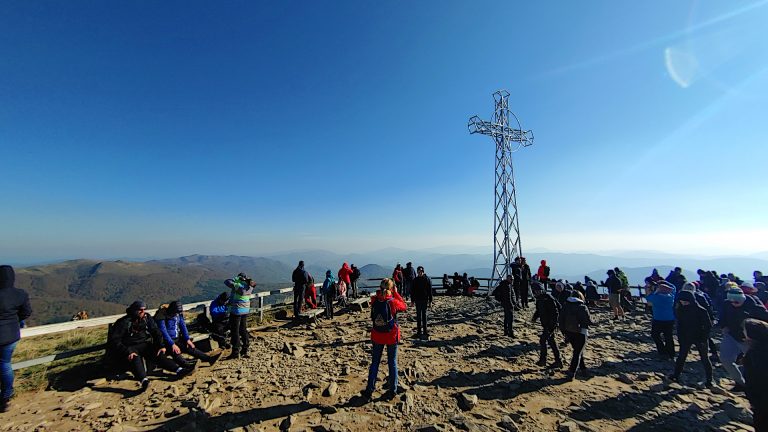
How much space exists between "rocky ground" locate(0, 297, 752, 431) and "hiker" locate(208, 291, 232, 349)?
0.93m

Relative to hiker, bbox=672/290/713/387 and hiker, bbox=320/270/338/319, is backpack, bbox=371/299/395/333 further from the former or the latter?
hiker, bbox=320/270/338/319

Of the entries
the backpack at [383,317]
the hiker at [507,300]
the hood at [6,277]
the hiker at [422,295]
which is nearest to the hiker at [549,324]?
the hiker at [507,300]

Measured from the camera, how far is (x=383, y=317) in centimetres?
623

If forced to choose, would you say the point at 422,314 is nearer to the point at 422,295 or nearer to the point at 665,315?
the point at 422,295

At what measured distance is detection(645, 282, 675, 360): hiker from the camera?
8398 mm

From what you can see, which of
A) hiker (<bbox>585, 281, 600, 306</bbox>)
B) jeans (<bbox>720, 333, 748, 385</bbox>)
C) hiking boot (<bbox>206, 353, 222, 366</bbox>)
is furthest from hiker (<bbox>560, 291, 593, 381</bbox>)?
hiker (<bbox>585, 281, 600, 306</bbox>)

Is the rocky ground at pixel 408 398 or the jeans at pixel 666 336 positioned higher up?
the jeans at pixel 666 336

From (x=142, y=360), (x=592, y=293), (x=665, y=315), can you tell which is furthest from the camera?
(x=592, y=293)

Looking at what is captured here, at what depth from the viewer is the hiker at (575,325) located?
7270 millimetres

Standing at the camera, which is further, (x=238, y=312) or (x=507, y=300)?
(x=507, y=300)

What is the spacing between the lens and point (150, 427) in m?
5.29

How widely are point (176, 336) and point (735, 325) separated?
12.4 meters

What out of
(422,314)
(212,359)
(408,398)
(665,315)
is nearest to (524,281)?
(665,315)

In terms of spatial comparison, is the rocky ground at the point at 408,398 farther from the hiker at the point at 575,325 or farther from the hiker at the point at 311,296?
the hiker at the point at 311,296
